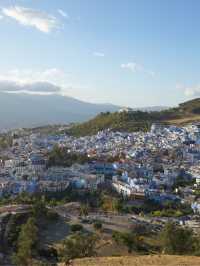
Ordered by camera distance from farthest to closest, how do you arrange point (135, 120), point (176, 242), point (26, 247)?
point (135, 120) < point (176, 242) < point (26, 247)

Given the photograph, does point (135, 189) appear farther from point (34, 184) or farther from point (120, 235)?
point (120, 235)

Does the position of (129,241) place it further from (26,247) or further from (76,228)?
(26,247)

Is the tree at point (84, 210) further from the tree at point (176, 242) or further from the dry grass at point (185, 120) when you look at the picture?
the dry grass at point (185, 120)

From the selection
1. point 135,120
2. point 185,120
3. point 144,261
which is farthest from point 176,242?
point 185,120

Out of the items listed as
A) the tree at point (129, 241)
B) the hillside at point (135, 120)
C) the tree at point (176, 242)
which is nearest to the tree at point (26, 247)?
the tree at point (129, 241)

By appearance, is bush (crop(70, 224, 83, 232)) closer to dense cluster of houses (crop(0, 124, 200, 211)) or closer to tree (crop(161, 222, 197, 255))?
tree (crop(161, 222, 197, 255))

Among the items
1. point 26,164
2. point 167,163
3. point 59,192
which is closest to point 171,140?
point 167,163
